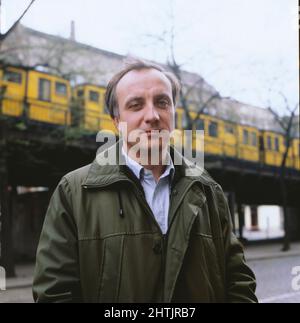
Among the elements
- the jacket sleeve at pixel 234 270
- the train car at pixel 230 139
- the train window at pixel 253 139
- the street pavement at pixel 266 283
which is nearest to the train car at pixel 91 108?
the street pavement at pixel 266 283

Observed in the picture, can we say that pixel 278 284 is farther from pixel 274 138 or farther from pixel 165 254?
pixel 274 138

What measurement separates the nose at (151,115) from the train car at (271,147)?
22010 mm

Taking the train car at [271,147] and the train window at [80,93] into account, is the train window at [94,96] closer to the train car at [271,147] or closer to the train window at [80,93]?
the train window at [80,93]

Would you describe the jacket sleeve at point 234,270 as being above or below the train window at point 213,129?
below

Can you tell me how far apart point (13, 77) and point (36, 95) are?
120 cm

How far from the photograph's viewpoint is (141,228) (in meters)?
1.64

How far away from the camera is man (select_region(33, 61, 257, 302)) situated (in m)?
1.61

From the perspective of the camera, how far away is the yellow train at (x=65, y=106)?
13.9 meters

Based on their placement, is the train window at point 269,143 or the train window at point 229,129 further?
the train window at point 269,143

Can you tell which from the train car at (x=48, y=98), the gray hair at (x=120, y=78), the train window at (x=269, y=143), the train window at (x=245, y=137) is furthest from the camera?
the train window at (x=269, y=143)

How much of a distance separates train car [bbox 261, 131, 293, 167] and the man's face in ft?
72.0

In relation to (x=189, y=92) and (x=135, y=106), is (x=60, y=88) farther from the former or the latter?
(x=135, y=106)

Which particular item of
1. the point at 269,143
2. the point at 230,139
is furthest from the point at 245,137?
the point at 269,143

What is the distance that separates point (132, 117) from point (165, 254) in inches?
22.9
